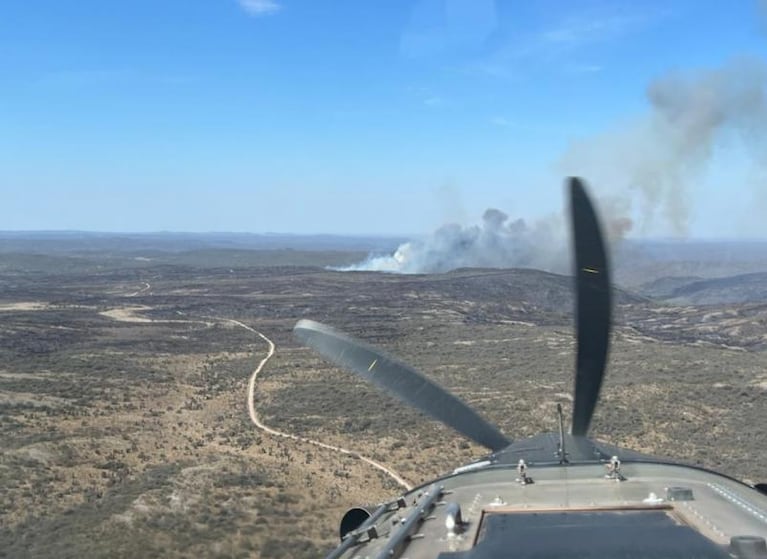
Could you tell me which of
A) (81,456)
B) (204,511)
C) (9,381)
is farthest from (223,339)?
(204,511)

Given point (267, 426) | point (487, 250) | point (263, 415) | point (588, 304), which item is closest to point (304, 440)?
point (267, 426)

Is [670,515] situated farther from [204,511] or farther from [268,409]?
[268,409]

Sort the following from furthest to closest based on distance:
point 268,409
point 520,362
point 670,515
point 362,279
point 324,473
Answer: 1. point 362,279
2. point 520,362
3. point 268,409
4. point 324,473
5. point 670,515

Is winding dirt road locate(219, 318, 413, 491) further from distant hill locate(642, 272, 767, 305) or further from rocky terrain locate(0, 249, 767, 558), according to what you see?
distant hill locate(642, 272, 767, 305)

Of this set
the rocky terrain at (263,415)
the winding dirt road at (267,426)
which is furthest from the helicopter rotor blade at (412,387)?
the winding dirt road at (267,426)

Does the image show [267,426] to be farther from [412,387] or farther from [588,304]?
[588,304]

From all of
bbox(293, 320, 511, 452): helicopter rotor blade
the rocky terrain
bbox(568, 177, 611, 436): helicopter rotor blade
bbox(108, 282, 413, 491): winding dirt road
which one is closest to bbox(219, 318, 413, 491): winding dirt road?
bbox(108, 282, 413, 491): winding dirt road

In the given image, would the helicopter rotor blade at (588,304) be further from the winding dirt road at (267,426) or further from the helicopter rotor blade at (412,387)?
the winding dirt road at (267,426)
